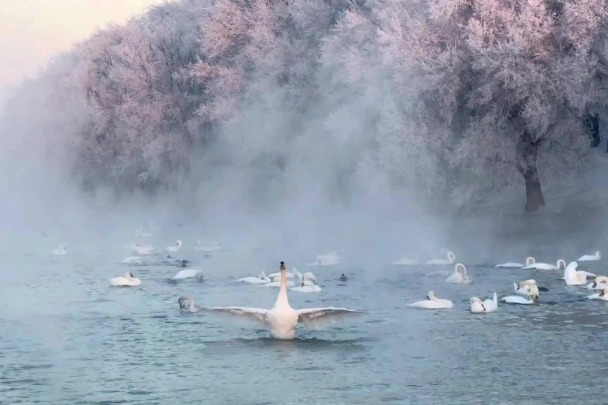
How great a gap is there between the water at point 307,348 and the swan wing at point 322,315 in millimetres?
356

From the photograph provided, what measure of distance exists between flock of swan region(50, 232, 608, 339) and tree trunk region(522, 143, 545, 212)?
31.6 ft

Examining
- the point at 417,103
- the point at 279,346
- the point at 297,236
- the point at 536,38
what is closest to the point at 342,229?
the point at 297,236

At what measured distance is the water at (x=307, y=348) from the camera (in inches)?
669

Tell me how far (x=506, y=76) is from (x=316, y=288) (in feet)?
50.7

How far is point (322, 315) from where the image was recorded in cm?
2073

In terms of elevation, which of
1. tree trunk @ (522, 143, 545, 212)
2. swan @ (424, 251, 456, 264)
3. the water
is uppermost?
tree trunk @ (522, 143, 545, 212)

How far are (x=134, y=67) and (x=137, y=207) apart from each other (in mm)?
8053

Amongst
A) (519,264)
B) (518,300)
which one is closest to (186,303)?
(518,300)

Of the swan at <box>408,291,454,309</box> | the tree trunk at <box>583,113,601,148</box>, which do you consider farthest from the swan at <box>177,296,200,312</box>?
the tree trunk at <box>583,113,601,148</box>

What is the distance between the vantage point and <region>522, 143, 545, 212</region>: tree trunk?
42938 millimetres

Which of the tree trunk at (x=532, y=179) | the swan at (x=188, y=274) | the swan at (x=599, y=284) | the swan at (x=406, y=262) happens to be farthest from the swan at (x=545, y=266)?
the tree trunk at (x=532, y=179)

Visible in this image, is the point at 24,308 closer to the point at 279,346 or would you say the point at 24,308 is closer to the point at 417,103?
the point at 279,346

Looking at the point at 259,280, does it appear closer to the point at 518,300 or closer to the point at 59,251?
the point at 518,300

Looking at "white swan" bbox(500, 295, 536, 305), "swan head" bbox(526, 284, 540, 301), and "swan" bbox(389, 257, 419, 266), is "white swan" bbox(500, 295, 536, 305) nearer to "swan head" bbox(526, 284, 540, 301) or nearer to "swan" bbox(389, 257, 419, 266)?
"swan head" bbox(526, 284, 540, 301)
